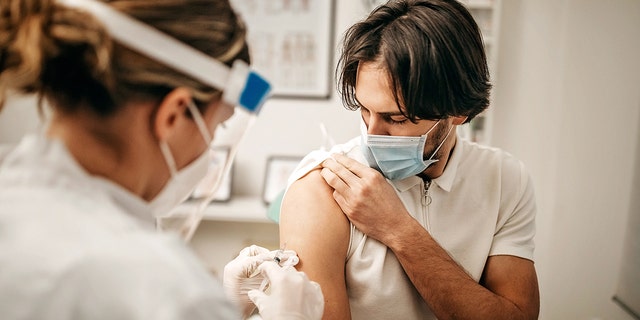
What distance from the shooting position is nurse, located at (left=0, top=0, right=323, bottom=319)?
62 centimetres

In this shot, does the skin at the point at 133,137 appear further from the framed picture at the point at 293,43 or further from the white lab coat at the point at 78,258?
the framed picture at the point at 293,43

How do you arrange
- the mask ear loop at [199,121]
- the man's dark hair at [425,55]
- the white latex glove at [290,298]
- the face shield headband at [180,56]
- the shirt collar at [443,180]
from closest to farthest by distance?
1. the face shield headband at [180,56]
2. the mask ear loop at [199,121]
3. the white latex glove at [290,298]
4. the man's dark hair at [425,55]
5. the shirt collar at [443,180]

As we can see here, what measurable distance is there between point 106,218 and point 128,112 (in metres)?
0.16

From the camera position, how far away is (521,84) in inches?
111

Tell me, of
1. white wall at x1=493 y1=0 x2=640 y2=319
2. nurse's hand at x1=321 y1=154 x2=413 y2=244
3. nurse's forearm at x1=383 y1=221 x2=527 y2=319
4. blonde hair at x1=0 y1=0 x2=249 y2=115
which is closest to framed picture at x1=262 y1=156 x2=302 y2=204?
white wall at x1=493 y1=0 x2=640 y2=319

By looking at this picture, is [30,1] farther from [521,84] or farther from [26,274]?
[521,84]

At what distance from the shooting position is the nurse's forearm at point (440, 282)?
1232 mm

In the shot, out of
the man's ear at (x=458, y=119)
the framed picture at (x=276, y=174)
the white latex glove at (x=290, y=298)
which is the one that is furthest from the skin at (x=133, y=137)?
the framed picture at (x=276, y=174)

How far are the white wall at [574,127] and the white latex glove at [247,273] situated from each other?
1.84 m

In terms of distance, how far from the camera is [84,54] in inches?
28.0

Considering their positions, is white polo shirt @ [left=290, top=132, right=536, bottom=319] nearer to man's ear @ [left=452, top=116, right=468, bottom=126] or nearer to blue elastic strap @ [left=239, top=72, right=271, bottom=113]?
man's ear @ [left=452, top=116, right=468, bottom=126]

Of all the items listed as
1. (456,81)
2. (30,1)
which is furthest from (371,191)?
(30,1)

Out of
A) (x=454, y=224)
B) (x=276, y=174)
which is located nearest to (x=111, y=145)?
(x=454, y=224)

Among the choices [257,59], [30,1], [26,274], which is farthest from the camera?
[257,59]
